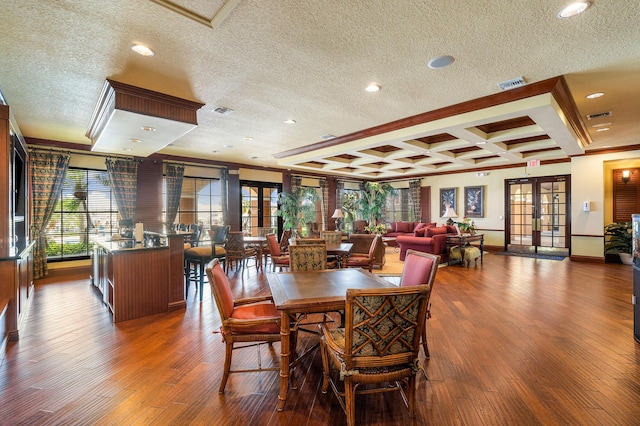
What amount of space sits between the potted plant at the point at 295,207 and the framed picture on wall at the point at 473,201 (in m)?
5.47

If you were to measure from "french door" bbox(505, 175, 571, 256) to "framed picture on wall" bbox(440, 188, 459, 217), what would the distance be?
1602mm

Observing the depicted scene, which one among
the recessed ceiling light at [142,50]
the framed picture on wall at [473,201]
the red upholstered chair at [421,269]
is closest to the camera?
the red upholstered chair at [421,269]

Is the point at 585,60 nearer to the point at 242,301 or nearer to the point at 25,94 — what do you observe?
the point at 242,301

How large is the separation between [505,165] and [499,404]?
358 inches

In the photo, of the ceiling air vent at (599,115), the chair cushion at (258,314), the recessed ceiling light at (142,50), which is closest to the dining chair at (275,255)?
the chair cushion at (258,314)

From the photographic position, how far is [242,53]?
276 centimetres

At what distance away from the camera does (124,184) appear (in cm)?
664

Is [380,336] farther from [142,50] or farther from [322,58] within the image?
[142,50]

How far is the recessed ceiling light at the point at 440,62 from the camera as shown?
112 inches

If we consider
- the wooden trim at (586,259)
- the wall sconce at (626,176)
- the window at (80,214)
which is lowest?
the wooden trim at (586,259)

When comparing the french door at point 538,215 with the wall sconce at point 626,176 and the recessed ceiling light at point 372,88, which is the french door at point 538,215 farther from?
the recessed ceiling light at point 372,88

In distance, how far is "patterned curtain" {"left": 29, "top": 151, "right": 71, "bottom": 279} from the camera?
224 inches

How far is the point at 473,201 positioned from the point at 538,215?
1.90 metres

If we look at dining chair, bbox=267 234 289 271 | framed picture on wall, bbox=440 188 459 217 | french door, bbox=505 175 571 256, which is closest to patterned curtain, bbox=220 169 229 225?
dining chair, bbox=267 234 289 271
